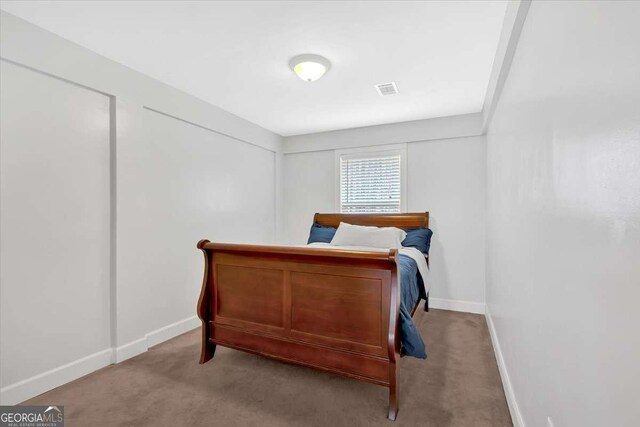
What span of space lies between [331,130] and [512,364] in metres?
3.48

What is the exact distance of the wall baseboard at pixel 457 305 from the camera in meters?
3.68

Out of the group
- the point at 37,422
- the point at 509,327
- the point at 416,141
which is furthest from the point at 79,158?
the point at 416,141

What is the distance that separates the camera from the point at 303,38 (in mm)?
2137

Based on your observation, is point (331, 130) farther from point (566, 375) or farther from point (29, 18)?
point (566, 375)

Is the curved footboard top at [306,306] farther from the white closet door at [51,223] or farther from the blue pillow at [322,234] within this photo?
the blue pillow at [322,234]

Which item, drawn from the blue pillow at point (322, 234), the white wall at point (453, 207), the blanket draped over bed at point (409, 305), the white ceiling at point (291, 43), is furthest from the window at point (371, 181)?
the blanket draped over bed at point (409, 305)

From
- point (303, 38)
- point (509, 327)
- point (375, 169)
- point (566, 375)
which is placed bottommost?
point (509, 327)

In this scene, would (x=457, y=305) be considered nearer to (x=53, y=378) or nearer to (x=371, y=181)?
(x=371, y=181)

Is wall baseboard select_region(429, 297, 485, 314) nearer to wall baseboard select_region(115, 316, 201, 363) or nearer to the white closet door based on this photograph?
wall baseboard select_region(115, 316, 201, 363)

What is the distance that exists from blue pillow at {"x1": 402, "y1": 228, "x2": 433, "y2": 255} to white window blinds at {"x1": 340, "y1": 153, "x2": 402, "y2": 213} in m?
0.55

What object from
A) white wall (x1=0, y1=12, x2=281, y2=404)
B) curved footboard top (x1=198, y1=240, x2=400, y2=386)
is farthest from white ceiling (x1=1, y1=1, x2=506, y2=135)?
curved footboard top (x1=198, y1=240, x2=400, y2=386)

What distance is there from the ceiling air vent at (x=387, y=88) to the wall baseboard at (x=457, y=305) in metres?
2.51

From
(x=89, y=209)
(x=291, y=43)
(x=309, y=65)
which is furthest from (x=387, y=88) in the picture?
(x=89, y=209)

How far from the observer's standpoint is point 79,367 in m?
2.25
